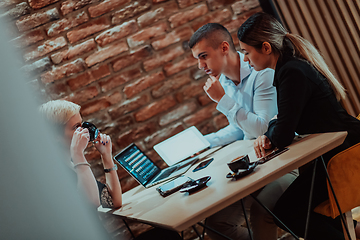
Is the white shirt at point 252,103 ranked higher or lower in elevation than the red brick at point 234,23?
lower

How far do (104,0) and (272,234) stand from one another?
186 centimetres

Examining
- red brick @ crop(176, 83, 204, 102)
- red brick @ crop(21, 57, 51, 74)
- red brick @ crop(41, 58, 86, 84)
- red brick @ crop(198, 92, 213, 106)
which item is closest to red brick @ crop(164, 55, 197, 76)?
red brick @ crop(176, 83, 204, 102)

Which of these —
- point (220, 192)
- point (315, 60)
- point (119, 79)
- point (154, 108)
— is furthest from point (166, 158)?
point (315, 60)

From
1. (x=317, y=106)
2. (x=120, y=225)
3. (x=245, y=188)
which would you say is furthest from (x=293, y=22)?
(x=120, y=225)

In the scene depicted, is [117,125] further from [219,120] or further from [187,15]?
[187,15]

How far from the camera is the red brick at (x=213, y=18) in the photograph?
229 cm

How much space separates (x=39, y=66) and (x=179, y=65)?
0.98 m

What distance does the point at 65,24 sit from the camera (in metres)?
2.13

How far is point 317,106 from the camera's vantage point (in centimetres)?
126

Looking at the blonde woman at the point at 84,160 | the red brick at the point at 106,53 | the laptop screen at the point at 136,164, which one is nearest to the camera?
the blonde woman at the point at 84,160

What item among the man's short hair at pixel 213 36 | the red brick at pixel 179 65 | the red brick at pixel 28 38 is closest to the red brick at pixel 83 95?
the red brick at pixel 28 38

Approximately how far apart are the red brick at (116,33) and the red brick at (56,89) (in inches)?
15.6

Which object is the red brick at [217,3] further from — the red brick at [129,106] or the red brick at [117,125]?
the red brick at [117,125]

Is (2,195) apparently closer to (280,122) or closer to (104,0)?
(280,122)
